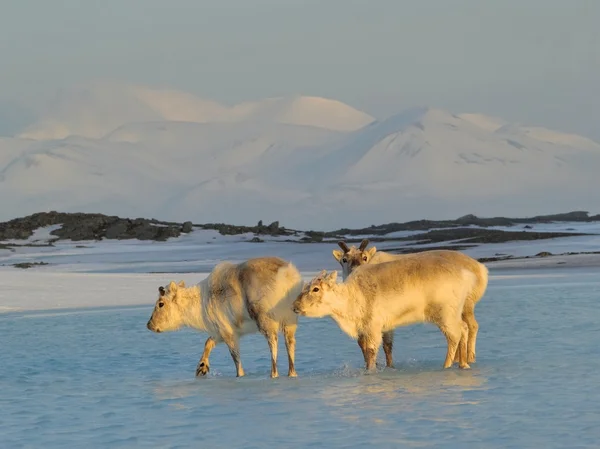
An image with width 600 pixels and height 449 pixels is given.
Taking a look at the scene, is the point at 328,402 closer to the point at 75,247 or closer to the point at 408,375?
the point at 408,375

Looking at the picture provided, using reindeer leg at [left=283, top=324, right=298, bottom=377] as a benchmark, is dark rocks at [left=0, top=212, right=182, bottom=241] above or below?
above

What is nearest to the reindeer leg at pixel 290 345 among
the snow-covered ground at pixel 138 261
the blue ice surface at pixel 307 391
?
the blue ice surface at pixel 307 391

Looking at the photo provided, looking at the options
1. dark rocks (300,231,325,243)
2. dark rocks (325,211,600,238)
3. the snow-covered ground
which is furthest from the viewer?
dark rocks (325,211,600,238)

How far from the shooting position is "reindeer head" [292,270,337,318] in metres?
14.2

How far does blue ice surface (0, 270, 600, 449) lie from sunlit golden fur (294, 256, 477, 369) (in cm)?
51

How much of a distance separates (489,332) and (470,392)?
272 inches

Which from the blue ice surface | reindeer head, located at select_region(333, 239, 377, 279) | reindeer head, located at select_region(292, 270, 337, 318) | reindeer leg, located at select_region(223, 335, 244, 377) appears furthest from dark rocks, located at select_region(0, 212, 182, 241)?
reindeer head, located at select_region(292, 270, 337, 318)

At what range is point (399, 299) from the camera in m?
14.8

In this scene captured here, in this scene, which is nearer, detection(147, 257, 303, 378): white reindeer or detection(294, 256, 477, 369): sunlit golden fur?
detection(294, 256, 477, 369): sunlit golden fur

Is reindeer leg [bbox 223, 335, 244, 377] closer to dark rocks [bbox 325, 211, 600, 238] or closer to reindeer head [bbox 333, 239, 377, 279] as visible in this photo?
reindeer head [bbox 333, 239, 377, 279]

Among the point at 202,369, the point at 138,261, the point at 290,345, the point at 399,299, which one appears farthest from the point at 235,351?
the point at 138,261

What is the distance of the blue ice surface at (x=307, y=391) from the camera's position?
1029 cm

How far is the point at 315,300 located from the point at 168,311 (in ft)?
9.15

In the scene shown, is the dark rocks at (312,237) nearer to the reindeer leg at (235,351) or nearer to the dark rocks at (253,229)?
the dark rocks at (253,229)
